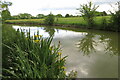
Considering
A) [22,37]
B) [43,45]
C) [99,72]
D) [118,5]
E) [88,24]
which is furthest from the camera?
[88,24]

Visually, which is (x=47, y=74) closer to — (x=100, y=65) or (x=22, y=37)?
(x=22, y=37)

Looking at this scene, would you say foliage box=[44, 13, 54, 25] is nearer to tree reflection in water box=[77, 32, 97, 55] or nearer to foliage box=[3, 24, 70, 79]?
tree reflection in water box=[77, 32, 97, 55]

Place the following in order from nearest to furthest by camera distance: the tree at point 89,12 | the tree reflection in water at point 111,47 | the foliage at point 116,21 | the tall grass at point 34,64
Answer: the tall grass at point 34,64, the tree reflection in water at point 111,47, the foliage at point 116,21, the tree at point 89,12

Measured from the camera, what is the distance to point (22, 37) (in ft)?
9.25

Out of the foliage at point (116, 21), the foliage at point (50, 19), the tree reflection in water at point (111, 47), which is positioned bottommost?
the tree reflection in water at point (111, 47)

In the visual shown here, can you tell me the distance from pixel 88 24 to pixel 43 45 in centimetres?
1447

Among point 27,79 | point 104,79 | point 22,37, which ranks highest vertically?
point 22,37

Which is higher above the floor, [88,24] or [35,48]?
[88,24]

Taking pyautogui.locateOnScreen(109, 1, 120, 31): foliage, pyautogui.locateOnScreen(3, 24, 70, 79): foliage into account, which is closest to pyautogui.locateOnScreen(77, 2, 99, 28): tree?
pyautogui.locateOnScreen(109, 1, 120, 31): foliage

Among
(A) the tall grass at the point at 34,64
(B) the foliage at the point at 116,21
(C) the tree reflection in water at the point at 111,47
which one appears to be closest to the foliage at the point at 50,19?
(B) the foliage at the point at 116,21

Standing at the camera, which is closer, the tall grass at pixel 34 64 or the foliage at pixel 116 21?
the tall grass at pixel 34 64

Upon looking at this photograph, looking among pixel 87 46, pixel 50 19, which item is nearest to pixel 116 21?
pixel 87 46

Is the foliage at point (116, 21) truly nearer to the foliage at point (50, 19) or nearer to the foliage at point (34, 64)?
the foliage at point (34, 64)

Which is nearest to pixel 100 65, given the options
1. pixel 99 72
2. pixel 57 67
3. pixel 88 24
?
pixel 99 72
